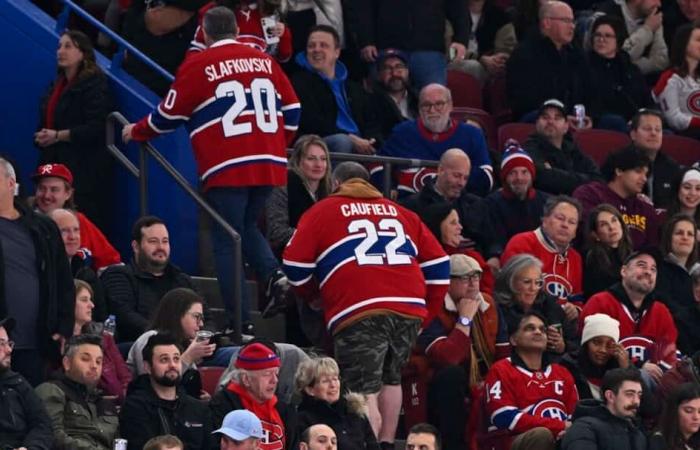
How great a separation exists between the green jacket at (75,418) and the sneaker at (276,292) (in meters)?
1.89

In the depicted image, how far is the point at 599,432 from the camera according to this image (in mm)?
14750

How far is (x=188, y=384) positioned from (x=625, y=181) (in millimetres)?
5046

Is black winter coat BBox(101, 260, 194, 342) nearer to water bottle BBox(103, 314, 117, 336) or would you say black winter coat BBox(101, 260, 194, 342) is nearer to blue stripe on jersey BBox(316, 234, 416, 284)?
water bottle BBox(103, 314, 117, 336)

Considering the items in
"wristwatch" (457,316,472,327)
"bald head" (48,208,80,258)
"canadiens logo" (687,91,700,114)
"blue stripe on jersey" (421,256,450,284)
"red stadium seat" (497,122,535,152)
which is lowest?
"wristwatch" (457,316,472,327)

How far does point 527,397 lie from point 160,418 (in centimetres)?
271

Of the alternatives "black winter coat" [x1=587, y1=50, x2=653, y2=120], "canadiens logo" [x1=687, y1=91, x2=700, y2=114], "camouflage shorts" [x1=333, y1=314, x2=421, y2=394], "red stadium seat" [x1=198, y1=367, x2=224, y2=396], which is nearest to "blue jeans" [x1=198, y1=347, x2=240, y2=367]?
"red stadium seat" [x1=198, y1=367, x2=224, y2=396]

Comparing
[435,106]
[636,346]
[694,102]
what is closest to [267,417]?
[636,346]

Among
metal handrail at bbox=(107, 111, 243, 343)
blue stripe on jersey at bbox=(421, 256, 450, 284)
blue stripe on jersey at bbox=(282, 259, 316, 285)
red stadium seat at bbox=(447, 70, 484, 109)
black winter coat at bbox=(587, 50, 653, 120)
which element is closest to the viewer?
blue stripe on jersey at bbox=(282, 259, 316, 285)

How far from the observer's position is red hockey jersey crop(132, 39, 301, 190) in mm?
15398

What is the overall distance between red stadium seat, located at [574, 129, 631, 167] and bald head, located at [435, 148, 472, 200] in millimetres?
2480

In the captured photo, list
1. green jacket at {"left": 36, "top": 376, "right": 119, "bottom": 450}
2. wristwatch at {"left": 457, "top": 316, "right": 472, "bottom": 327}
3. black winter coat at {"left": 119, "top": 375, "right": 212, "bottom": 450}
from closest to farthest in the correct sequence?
green jacket at {"left": 36, "top": 376, "right": 119, "bottom": 450}
black winter coat at {"left": 119, "top": 375, "right": 212, "bottom": 450}
wristwatch at {"left": 457, "top": 316, "right": 472, "bottom": 327}

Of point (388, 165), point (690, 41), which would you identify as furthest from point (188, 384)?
point (690, 41)

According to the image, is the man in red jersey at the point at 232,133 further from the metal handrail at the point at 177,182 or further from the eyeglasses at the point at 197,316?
the eyeglasses at the point at 197,316

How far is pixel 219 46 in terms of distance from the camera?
1553cm
